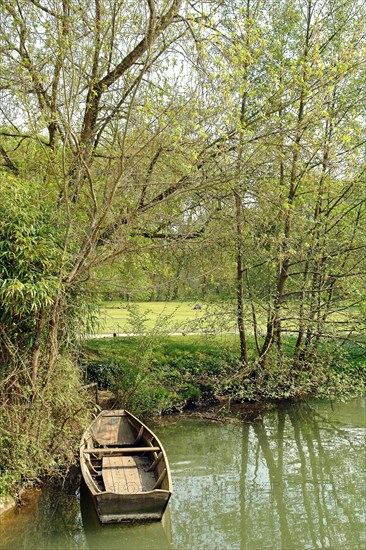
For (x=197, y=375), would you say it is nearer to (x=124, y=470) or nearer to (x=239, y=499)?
(x=239, y=499)

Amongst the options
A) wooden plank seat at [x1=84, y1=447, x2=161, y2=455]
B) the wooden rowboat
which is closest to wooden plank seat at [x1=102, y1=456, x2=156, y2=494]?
the wooden rowboat

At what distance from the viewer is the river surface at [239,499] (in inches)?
264

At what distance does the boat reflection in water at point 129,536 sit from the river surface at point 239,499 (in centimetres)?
1

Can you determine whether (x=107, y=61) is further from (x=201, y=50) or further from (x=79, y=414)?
(x=79, y=414)

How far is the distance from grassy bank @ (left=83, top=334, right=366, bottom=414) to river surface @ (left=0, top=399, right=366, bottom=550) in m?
0.70

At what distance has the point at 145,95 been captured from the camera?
8.61m

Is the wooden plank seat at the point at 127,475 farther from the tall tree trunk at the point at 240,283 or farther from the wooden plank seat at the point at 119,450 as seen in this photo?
the tall tree trunk at the point at 240,283

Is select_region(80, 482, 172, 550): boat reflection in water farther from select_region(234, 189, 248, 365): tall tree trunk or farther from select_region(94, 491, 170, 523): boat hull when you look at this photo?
select_region(234, 189, 248, 365): tall tree trunk

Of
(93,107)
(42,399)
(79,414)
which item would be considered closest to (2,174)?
(93,107)

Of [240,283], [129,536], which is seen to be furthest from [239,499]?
[240,283]

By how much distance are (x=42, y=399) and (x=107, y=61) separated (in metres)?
5.35

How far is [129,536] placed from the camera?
21.6ft

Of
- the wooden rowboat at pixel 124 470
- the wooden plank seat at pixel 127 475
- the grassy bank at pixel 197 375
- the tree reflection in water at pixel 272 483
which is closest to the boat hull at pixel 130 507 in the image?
the wooden rowboat at pixel 124 470

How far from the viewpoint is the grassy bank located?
37.6 feet
